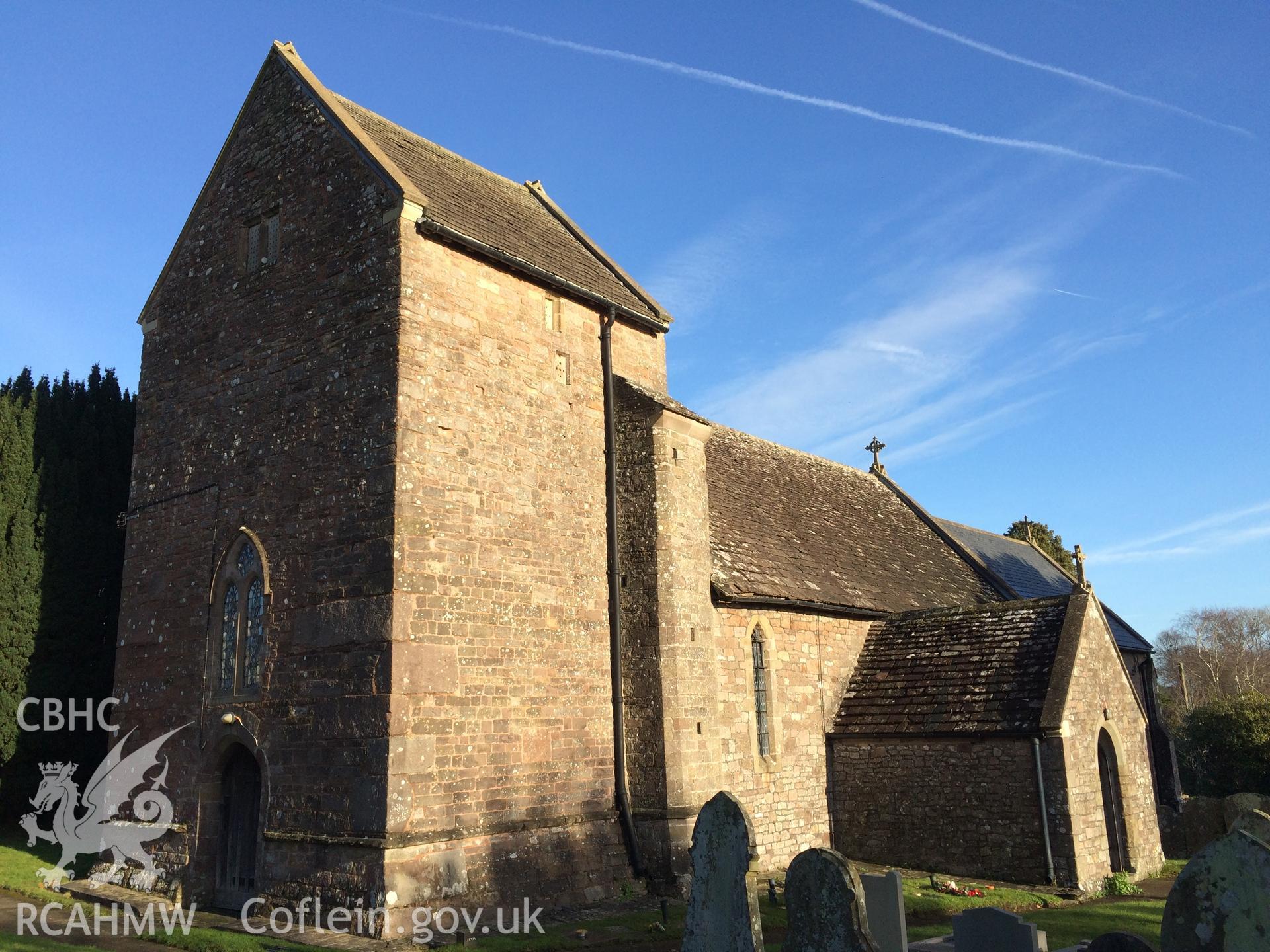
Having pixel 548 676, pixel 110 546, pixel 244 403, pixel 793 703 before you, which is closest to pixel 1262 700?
pixel 793 703

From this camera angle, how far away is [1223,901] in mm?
6211

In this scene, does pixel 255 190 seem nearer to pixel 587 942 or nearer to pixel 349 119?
pixel 349 119

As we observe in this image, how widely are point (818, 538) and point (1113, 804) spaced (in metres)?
8.18

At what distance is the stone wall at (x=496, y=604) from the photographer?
1218 centimetres

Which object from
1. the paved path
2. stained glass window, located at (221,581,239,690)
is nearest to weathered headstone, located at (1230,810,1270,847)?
the paved path

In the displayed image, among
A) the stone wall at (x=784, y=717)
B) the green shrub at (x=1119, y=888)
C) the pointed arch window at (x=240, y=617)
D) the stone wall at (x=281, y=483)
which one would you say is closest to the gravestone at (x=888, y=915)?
the stone wall at (x=281, y=483)

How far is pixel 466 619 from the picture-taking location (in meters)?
13.0

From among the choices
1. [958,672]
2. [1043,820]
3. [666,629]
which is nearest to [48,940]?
[666,629]

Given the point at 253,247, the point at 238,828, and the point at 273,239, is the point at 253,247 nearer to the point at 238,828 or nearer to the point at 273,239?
the point at 273,239

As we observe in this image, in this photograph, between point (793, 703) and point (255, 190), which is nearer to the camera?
point (255, 190)

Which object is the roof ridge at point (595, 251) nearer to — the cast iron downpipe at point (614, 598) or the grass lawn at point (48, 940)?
the cast iron downpipe at point (614, 598)

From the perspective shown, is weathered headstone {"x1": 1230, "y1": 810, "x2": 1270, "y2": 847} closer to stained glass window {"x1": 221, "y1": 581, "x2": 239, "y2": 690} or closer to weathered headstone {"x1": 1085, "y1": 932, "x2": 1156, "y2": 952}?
weathered headstone {"x1": 1085, "y1": 932, "x2": 1156, "y2": 952}

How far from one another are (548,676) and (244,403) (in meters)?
6.51

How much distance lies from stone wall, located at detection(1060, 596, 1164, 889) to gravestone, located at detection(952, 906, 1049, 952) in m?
7.68
